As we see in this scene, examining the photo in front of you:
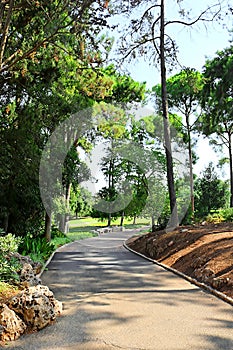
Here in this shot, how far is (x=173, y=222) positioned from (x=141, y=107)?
14051 millimetres

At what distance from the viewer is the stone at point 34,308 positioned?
17.6ft

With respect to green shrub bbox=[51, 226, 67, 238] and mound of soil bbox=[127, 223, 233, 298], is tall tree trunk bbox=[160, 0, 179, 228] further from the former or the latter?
green shrub bbox=[51, 226, 67, 238]

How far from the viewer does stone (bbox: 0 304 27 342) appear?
498 centimetres

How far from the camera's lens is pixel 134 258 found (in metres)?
13.2

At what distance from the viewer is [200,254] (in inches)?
389

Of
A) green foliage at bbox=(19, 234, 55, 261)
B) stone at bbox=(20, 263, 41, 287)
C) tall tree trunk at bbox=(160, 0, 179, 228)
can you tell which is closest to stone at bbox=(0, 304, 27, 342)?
stone at bbox=(20, 263, 41, 287)

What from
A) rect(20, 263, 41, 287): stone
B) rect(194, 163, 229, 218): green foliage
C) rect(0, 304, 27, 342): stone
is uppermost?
rect(194, 163, 229, 218): green foliage

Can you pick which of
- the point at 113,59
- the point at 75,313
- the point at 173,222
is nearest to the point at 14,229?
the point at 173,222

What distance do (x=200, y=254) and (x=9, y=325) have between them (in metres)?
5.90

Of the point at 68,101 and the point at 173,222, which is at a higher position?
the point at 68,101

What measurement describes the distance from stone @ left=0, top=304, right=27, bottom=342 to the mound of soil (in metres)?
3.64

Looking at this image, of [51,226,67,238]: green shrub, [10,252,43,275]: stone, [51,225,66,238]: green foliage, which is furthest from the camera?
[51,226,67,238]: green shrub

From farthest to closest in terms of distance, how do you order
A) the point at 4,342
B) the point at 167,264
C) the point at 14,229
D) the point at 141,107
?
the point at 141,107, the point at 14,229, the point at 167,264, the point at 4,342

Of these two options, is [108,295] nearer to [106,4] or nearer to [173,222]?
[106,4]
